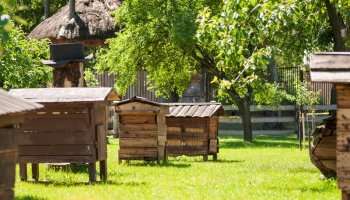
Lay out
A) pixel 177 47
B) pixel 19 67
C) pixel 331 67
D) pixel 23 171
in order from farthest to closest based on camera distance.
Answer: pixel 177 47, pixel 19 67, pixel 23 171, pixel 331 67

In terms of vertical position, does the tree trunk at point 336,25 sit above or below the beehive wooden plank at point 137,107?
above

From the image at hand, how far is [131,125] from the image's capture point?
21.0m

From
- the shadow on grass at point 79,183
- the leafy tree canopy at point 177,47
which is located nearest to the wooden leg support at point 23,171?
the shadow on grass at point 79,183

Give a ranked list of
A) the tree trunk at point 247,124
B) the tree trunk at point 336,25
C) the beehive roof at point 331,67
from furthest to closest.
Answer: the tree trunk at point 247,124 < the tree trunk at point 336,25 < the beehive roof at point 331,67

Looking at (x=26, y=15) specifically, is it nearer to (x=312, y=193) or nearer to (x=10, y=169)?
(x=312, y=193)

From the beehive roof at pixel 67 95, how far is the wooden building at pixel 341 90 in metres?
5.68

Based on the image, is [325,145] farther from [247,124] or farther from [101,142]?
[247,124]

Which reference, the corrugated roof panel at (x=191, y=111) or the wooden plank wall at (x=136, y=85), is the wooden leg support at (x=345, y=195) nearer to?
the corrugated roof panel at (x=191, y=111)

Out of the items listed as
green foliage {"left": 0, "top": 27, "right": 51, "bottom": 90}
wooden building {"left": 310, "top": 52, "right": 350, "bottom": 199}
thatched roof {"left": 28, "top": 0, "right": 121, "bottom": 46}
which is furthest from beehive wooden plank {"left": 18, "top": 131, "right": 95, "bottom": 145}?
thatched roof {"left": 28, "top": 0, "right": 121, "bottom": 46}

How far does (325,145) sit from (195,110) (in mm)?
8868

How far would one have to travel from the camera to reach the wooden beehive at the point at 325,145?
592 inches

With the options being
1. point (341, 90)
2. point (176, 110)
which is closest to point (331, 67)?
point (341, 90)

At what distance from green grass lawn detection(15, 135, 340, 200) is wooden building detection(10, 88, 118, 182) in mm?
476

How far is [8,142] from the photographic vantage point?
349 inches
